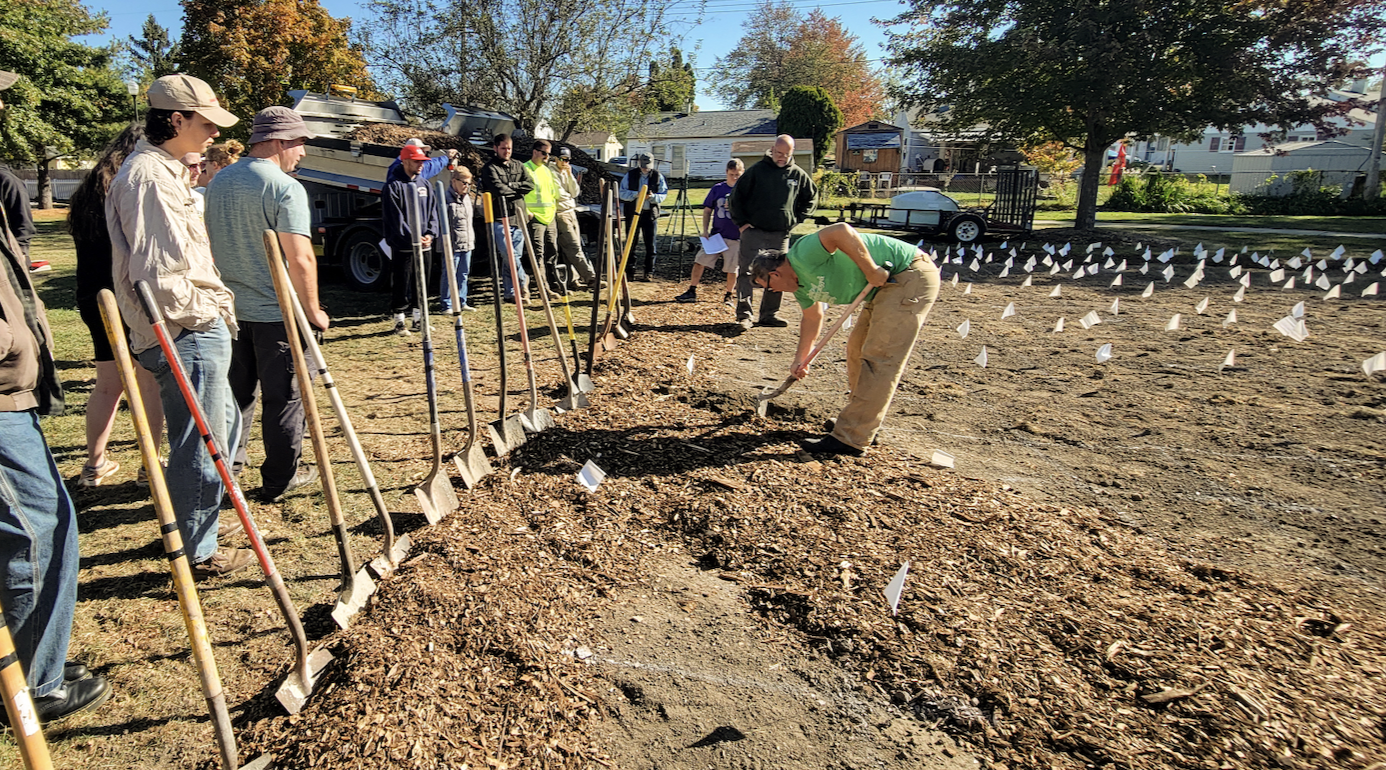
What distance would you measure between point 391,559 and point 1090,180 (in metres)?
21.0

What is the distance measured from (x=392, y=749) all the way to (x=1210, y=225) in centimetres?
2739

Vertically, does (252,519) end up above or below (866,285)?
below

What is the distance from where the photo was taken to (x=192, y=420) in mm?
3035

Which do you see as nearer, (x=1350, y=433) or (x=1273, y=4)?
(x=1350, y=433)

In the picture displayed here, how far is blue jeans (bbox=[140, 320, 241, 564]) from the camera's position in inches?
119

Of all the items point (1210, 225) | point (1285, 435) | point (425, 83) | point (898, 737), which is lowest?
point (898, 737)

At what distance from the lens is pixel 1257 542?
396cm

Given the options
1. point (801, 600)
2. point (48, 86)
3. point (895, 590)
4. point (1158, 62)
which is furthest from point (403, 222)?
point (48, 86)

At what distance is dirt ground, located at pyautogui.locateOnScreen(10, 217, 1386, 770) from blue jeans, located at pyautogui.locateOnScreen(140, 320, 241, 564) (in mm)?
441

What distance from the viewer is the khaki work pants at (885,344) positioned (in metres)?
4.63

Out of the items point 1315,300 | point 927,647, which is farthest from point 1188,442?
point 1315,300

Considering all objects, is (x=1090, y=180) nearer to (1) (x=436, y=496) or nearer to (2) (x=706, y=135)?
(1) (x=436, y=496)

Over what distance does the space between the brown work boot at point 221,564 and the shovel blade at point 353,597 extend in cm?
72

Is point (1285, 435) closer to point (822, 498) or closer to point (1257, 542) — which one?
point (1257, 542)
